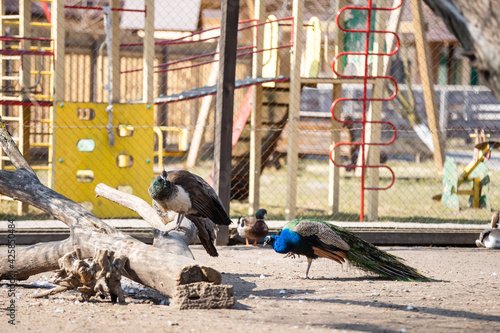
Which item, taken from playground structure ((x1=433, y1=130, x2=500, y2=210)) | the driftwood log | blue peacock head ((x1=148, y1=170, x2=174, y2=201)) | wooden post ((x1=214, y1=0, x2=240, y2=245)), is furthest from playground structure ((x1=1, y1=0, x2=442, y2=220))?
blue peacock head ((x1=148, y1=170, x2=174, y2=201))

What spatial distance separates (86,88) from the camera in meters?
14.0

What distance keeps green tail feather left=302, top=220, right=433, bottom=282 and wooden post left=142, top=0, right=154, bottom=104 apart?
3590 millimetres

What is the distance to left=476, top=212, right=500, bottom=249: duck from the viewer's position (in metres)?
6.64

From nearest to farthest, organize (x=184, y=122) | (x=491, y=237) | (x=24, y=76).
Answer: (x=491, y=237)
(x=24, y=76)
(x=184, y=122)

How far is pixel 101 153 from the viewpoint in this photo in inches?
304

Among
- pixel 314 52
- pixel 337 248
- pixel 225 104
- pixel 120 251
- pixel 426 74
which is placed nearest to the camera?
pixel 120 251

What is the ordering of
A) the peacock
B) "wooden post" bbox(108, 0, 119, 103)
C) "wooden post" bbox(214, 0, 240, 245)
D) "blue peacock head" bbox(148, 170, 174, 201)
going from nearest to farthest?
1. "blue peacock head" bbox(148, 170, 174, 201)
2. the peacock
3. "wooden post" bbox(214, 0, 240, 245)
4. "wooden post" bbox(108, 0, 119, 103)

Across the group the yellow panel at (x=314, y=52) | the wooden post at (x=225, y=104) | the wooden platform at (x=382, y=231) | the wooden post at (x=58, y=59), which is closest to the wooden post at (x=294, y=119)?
the wooden platform at (x=382, y=231)

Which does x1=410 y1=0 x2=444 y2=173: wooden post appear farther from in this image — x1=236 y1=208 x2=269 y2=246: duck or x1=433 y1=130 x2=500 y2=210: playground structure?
x1=236 y1=208 x2=269 y2=246: duck

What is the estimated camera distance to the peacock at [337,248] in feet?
15.9

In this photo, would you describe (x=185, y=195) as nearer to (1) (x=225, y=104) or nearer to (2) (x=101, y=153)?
(1) (x=225, y=104)

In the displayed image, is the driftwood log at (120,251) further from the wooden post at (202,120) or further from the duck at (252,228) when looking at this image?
the wooden post at (202,120)

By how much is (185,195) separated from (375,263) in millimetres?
1606

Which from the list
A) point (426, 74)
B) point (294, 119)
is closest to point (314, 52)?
point (294, 119)
